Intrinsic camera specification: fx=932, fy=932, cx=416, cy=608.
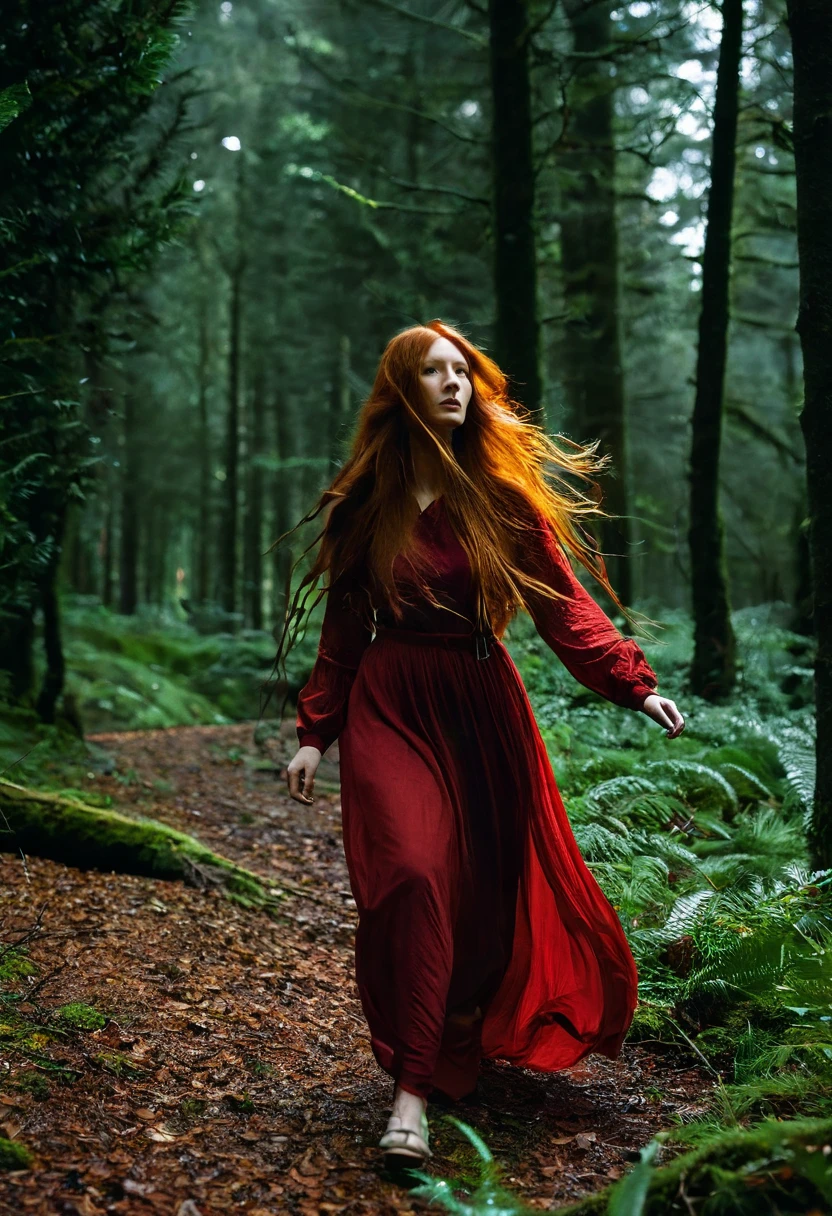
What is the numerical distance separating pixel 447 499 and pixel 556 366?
12.0m

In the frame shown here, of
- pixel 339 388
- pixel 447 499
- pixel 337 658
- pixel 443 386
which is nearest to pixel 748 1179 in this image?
pixel 337 658

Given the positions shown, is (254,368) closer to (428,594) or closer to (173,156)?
(173,156)

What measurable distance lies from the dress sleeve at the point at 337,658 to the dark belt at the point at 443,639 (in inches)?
4.8

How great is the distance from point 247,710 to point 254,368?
10174 millimetres

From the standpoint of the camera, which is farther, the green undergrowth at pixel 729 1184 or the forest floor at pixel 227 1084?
the forest floor at pixel 227 1084

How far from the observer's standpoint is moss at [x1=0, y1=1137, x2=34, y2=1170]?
2375 millimetres

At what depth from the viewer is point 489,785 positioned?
11.2ft

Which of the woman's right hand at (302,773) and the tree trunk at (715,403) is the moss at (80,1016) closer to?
the woman's right hand at (302,773)

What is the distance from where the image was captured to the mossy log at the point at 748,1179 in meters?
1.97

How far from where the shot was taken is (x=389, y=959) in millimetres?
2951

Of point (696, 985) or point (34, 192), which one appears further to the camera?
point (34, 192)

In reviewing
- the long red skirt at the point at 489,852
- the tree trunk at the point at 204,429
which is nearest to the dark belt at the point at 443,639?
the long red skirt at the point at 489,852

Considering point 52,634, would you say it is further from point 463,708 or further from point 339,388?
point 339,388

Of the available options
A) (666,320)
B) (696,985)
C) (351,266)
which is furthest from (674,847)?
(351,266)
